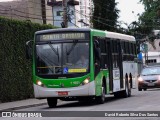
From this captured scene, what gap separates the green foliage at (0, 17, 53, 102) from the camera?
88.1 feet

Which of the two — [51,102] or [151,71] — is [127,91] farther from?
[151,71]

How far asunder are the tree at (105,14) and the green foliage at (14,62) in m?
49.1

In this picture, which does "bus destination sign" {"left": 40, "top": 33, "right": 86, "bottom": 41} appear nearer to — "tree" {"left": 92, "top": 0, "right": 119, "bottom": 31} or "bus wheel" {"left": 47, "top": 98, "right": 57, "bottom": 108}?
"bus wheel" {"left": 47, "top": 98, "right": 57, "bottom": 108}

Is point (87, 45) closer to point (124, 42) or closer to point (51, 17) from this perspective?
point (124, 42)

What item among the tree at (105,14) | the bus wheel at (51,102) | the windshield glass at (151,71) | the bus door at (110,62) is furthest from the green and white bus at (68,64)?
the tree at (105,14)

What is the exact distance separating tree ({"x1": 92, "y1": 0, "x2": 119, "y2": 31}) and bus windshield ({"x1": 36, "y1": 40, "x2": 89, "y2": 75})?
56589 mm

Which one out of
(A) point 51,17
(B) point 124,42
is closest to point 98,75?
(B) point 124,42

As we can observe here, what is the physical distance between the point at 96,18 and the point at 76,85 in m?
58.1

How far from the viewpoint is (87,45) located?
22.1 m

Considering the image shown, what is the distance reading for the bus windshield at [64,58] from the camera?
21891mm

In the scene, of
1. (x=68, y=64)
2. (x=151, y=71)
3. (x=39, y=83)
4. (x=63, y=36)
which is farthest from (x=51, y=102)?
(x=151, y=71)

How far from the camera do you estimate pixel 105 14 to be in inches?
3189

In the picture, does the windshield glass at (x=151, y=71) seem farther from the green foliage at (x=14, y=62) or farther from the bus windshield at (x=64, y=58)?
the bus windshield at (x=64, y=58)

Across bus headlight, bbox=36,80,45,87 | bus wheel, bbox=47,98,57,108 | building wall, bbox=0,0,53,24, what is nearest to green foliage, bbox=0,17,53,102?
bus wheel, bbox=47,98,57,108
